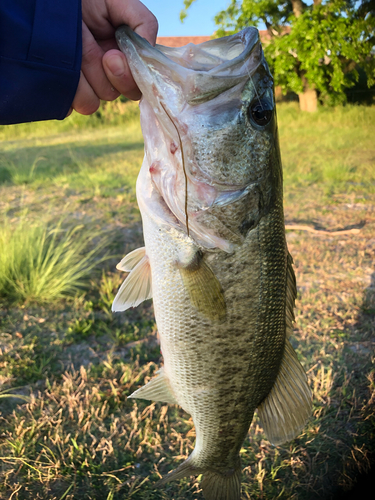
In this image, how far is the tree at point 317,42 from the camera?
560 inches

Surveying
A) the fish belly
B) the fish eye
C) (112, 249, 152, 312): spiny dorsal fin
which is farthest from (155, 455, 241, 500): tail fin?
the fish eye

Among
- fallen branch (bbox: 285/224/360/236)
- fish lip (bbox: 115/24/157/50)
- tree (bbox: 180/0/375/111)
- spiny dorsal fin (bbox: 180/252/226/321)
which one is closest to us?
fish lip (bbox: 115/24/157/50)

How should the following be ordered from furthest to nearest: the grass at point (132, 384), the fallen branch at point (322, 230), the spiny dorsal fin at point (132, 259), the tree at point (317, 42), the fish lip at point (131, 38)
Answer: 1. the tree at point (317, 42)
2. the fallen branch at point (322, 230)
3. the grass at point (132, 384)
4. the spiny dorsal fin at point (132, 259)
5. the fish lip at point (131, 38)

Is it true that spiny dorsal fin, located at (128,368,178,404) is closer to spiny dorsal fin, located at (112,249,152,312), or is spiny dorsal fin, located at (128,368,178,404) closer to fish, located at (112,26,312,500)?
fish, located at (112,26,312,500)

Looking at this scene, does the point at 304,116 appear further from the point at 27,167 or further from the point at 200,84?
the point at 200,84

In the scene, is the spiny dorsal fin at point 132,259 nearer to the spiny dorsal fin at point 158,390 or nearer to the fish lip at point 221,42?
the spiny dorsal fin at point 158,390

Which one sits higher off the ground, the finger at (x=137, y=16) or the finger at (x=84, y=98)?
the finger at (x=137, y=16)

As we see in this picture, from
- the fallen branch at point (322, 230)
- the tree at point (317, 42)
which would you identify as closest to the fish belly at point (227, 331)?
the fallen branch at point (322, 230)

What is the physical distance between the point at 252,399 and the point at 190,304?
1.57 feet

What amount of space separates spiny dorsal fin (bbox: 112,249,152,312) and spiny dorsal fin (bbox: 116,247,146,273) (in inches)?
1.8

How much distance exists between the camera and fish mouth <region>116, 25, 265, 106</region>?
1.25 metres

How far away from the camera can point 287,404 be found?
1552 millimetres

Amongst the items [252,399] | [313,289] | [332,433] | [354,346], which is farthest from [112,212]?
[252,399]

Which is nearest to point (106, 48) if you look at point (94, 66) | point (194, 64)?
point (94, 66)
